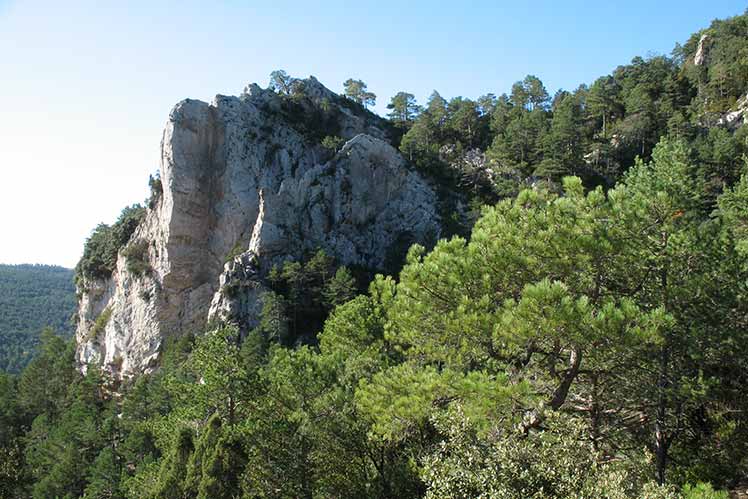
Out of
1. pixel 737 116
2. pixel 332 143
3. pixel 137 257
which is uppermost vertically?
pixel 737 116

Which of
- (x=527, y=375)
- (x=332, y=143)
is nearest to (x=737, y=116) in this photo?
(x=332, y=143)

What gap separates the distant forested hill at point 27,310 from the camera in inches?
4358

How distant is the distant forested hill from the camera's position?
4358 inches

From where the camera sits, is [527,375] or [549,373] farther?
[527,375]

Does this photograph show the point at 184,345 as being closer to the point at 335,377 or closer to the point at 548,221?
the point at 335,377

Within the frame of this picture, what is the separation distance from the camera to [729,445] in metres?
9.24

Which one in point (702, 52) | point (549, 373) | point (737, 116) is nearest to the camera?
point (549, 373)

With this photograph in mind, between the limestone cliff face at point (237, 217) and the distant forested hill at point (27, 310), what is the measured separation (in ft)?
240

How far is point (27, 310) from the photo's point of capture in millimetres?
137125

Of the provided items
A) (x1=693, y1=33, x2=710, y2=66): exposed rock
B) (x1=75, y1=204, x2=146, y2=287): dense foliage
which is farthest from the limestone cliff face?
(x1=693, y1=33, x2=710, y2=66): exposed rock

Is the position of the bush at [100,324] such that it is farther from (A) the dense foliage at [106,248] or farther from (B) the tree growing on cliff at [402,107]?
(B) the tree growing on cliff at [402,107]

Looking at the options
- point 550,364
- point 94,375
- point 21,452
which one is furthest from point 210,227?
point 550,364

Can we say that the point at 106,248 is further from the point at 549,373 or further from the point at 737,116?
the point at 737,116

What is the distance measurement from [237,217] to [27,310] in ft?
403
